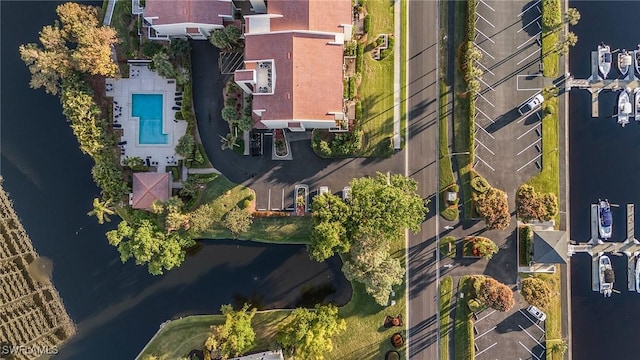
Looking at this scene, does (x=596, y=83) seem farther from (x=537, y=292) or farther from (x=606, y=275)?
(x=537, y=292)

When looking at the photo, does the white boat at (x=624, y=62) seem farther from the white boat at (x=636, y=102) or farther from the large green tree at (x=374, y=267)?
the large green tree at (x=374, y=267)

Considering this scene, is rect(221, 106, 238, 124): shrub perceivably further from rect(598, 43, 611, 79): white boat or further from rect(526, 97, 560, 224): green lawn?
rect(598, 43, 611, 79): white boat

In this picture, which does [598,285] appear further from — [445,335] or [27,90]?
[27,90]

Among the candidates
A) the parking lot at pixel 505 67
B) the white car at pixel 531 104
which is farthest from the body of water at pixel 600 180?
the parking lot at pixel 505 67

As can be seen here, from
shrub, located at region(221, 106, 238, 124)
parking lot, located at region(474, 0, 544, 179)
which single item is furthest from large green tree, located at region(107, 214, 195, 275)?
parking lot, located at region(474, 0, 544, 179)

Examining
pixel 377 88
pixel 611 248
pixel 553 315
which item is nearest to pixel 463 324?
pixel 553 315

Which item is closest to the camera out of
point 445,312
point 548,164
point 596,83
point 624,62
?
point 445,312
